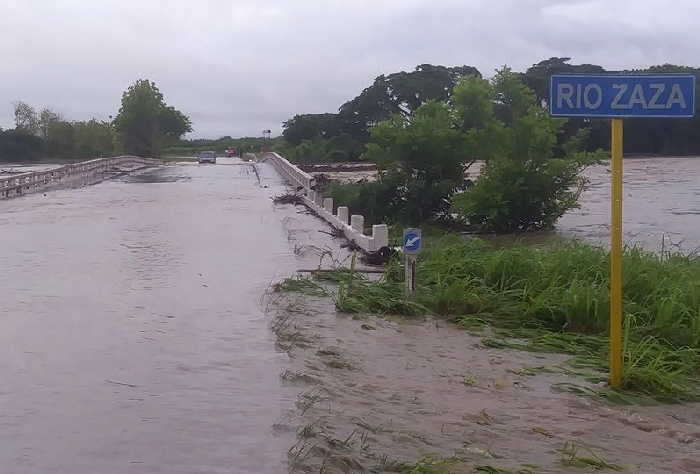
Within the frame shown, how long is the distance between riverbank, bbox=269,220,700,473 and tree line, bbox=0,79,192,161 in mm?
84678

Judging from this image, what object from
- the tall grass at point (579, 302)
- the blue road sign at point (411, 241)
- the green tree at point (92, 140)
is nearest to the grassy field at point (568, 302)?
the tall grass at point (579, 302)

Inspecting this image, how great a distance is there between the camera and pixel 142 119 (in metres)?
101

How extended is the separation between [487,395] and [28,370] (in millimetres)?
3731

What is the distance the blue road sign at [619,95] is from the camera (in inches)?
278

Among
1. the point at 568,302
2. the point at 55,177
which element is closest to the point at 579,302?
the point at 568,302

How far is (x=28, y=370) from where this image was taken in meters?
7.75

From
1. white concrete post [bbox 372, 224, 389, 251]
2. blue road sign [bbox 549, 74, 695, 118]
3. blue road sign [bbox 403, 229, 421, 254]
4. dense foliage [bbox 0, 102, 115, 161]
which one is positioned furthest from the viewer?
dense foliage [bbox 0, 102, 115, 161]

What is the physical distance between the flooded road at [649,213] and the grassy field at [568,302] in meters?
4.22

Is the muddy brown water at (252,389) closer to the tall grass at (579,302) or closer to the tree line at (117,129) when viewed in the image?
the tall grass at (579,302)

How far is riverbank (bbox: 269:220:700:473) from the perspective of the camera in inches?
236

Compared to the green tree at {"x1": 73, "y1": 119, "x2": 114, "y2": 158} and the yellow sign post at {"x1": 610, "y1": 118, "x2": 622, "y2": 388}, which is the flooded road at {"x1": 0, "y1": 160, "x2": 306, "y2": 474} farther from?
the green tree at {"x1": 73, "y1": 119, "x2": 114, "y2": 158}

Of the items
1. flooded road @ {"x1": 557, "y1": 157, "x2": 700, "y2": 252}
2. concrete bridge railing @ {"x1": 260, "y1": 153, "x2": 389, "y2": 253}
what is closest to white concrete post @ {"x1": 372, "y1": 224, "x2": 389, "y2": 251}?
concrete bridge railing @ {"x1": 260, "y1": 153, "x2": 389, "y2": 253}

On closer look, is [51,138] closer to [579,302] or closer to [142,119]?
[142,119]

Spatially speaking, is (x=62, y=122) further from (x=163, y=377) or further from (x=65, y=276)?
(x=163, y=377)
